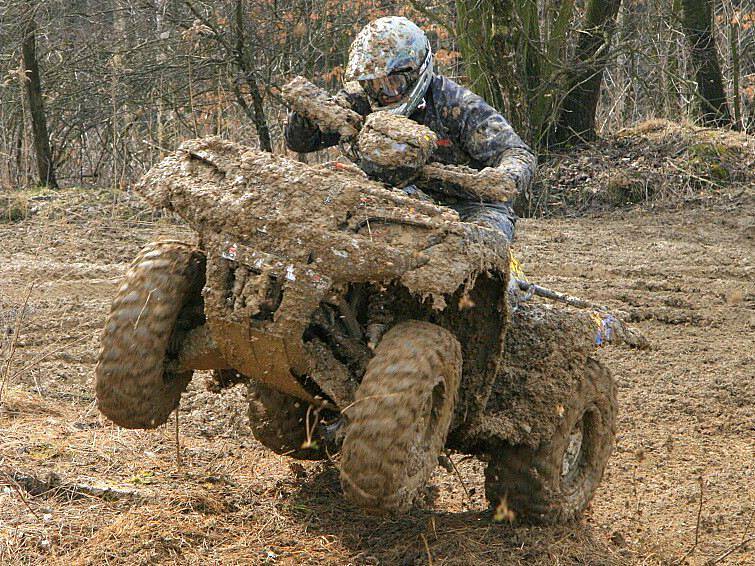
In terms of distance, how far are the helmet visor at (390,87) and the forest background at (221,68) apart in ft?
23.1

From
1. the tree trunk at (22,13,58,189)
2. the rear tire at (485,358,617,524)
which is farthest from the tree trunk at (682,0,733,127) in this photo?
the rear tire at (485,358,617,524)

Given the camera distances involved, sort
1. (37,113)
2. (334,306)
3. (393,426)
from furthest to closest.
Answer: (37,113) < (334,306) < (393,426)

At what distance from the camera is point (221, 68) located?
41.1 feet

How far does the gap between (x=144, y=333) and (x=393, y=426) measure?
3.20ft

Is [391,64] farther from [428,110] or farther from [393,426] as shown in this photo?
[393,426]

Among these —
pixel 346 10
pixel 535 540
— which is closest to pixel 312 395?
pixel 535 540

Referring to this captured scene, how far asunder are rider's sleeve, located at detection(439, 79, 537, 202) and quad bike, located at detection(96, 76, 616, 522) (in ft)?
2.66

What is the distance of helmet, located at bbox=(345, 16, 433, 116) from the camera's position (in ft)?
14.6

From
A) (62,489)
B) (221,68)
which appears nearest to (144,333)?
(62,489)

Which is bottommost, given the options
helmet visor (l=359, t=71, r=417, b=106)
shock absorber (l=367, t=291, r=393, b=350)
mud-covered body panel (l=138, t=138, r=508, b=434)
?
shock absorber (l=367, t=291, r=393, b=350)

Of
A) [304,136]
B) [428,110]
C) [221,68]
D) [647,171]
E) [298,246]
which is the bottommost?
[647,171]

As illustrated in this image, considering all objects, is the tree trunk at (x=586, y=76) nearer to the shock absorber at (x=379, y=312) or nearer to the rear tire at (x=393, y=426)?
the shock absorber at (x=379, y=312)

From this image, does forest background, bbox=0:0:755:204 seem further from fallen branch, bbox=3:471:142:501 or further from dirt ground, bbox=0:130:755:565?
fallen branch, bbox=3:471:142:501

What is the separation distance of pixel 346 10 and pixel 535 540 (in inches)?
442
